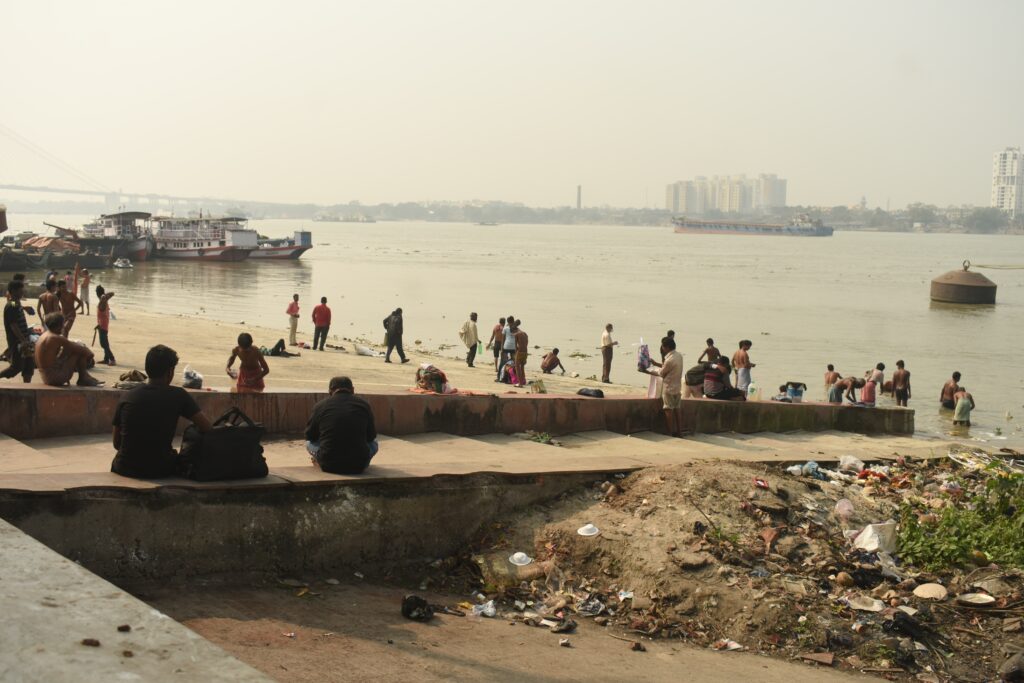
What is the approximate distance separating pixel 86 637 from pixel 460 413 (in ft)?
19.2

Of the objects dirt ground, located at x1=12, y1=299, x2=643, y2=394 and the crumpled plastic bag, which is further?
dirt ground, located at x1=12, y1=299, x2=643, y2=394

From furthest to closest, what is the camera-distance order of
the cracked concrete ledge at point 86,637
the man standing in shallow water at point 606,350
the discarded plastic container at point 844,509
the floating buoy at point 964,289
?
the floating buoy at point 964,289
the man standing in shallow water at point 606,350
the discarded plastic container at point 844,509
the cracked concrete ledge at point 86,637

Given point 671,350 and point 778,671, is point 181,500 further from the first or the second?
point 671,350

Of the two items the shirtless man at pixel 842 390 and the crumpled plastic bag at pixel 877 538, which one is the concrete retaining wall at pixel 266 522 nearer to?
the crumpled plastic bag at pixel 877 538

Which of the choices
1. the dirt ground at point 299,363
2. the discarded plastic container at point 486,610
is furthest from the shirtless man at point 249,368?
the discarded plastic container at point 486,610

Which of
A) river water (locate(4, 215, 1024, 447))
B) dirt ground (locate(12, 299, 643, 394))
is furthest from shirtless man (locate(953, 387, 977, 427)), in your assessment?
dirt ground (locate(12, 299, 643, 394))

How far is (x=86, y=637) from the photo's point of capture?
2.86m

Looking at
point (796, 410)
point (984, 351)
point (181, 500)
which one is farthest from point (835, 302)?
point (181, 500)

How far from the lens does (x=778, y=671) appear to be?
16.2ft

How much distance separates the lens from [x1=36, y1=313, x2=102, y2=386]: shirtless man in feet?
25.2

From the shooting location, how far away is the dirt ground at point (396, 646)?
4.30 m

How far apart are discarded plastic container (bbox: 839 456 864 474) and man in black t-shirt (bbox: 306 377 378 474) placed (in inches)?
181

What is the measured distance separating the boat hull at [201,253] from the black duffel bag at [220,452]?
57.4 meters

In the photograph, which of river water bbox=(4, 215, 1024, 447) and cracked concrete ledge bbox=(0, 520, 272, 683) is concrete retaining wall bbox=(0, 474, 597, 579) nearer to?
cracked concrete ledge bbox=(0, 520, 272, 683)
